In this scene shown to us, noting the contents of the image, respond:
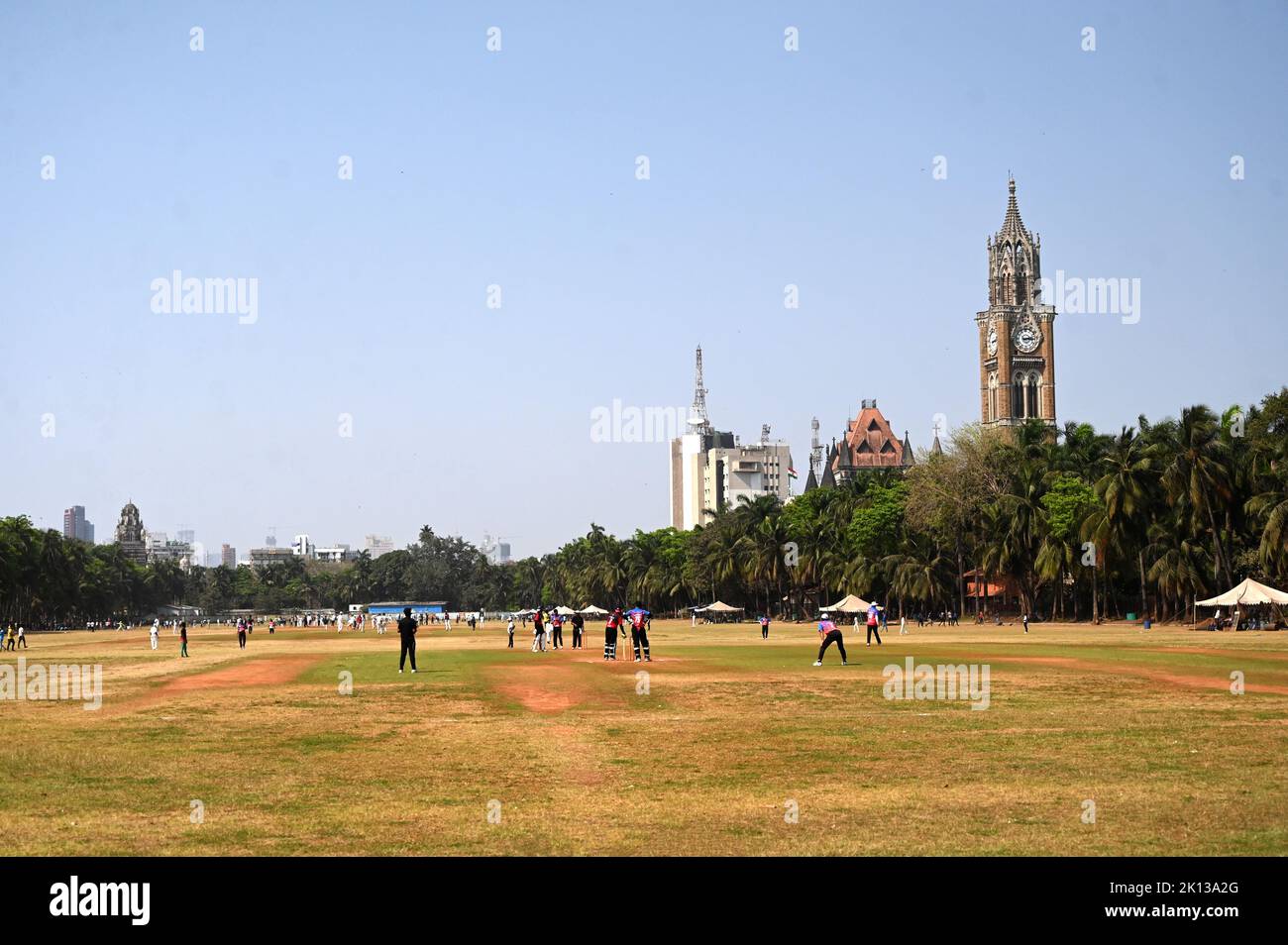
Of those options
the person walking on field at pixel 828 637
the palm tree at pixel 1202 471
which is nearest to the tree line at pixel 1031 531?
the palm tree at pixel 1202 471

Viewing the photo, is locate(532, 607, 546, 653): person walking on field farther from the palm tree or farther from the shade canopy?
the palm tree

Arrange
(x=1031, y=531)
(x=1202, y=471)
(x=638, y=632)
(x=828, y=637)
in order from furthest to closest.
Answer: (x=1031, y=531) < (x=1202, y=471) < (x=638, y=632) < (x=828, y=637)

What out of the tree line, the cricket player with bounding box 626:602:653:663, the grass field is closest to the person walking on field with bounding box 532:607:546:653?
the cricket player with bounding box 626:602:653:663

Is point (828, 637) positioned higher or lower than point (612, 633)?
higher

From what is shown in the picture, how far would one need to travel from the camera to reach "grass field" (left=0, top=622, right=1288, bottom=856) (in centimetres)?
1439

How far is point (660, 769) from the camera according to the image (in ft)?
66.4

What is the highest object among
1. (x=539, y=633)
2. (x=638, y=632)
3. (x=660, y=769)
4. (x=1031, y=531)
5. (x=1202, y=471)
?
(x=1202, y=471)

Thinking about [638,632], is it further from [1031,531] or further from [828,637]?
[1031,531]

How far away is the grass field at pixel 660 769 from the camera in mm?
14391

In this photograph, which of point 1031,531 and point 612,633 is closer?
point 612,633

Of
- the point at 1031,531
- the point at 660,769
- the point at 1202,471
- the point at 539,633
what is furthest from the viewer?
the point at 1031,531

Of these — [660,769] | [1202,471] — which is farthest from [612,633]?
[1202,471]
